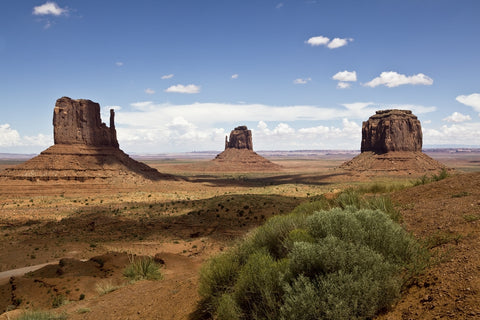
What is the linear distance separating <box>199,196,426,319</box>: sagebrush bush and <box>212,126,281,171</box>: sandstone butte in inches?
4404

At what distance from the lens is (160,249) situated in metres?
17.3

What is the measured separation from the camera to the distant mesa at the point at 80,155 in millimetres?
51656

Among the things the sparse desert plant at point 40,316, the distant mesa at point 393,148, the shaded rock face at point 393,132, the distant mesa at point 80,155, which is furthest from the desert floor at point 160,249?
the shaded rock face at point 393,132

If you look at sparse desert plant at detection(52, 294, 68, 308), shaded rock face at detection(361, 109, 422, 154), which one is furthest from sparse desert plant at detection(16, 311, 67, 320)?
shaded rock face at detection(361, 109, 422, 154)

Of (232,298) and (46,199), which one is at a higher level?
(232,298)

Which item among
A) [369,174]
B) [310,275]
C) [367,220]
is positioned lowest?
[369,174]

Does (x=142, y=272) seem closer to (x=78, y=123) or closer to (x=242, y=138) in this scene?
(x=78, y=123)

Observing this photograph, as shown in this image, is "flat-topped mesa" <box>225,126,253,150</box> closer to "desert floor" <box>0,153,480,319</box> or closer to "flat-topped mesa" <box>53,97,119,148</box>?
"flat-topped mesa" <box>53,97,119,148</box>

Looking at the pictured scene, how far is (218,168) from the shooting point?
120125 mm

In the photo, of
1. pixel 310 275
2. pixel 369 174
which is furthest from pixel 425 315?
pixel 369 174

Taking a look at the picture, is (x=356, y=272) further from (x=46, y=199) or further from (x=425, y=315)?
(x=46, y=199)

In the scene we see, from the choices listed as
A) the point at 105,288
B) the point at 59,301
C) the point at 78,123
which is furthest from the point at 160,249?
the point at 78,123

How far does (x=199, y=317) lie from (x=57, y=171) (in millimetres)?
56372

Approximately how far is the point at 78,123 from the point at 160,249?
53.9 metres
